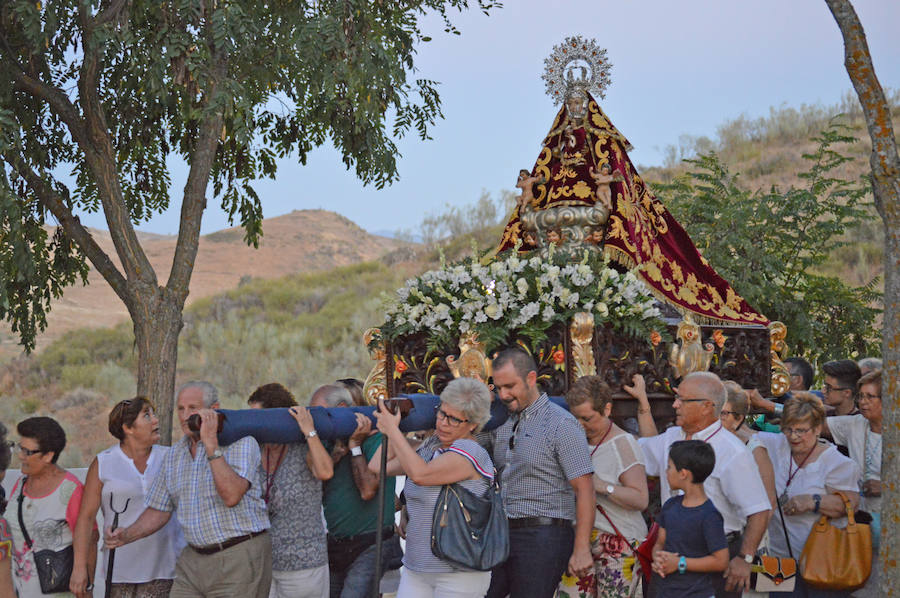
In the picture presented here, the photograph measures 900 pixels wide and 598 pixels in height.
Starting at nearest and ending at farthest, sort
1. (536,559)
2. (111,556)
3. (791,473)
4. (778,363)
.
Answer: (536,559) < (111,556) < (791,473) < (778,363)

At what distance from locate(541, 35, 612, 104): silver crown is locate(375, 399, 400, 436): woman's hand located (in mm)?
4677


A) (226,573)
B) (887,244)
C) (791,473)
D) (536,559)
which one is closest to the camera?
(226,573)

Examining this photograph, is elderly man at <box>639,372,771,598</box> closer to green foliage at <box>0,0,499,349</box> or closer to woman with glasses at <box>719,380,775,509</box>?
woman with glasses at <box>719,380,775,509</box>

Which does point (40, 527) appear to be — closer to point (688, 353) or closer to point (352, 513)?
point (352, 513)

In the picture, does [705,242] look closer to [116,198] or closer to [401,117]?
[401,117]

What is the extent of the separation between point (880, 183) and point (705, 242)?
9.42 metres

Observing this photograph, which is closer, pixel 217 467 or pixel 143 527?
pixel 217 467

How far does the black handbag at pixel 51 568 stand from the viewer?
5.50m

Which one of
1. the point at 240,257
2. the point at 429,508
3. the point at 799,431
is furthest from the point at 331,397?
the point at 240,257

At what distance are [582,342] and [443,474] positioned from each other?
243 cm

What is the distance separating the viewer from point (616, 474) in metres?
5.44

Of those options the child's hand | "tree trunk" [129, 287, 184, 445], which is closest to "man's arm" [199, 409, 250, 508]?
the child's hand

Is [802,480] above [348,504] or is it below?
above

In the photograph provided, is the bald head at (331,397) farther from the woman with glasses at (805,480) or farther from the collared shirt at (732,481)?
the woman with glasses at (805,480)
